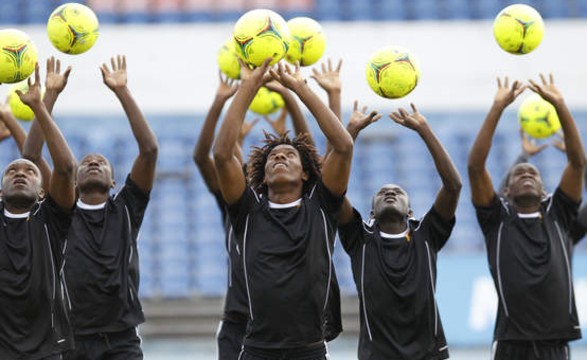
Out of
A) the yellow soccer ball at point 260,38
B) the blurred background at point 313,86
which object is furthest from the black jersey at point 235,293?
the blurred background at point 313,86

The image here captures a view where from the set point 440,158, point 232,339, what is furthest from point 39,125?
point 440,158

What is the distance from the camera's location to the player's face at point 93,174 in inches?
331

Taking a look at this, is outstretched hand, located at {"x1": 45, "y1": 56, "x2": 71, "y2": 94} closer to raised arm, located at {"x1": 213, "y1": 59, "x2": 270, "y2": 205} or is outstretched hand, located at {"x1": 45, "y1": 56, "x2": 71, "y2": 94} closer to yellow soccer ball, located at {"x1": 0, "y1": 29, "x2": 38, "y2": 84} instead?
yellow soccer ball, located at {"x1": 0, "y1": 29, "x2": 38, "y2": 84}

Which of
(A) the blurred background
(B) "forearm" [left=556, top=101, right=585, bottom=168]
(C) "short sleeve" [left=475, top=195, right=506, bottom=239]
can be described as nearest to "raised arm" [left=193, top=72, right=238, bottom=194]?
(C) "short sleeve" [left=475, top=195, right=506, bottom=239]

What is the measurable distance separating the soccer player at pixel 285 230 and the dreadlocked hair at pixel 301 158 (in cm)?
26

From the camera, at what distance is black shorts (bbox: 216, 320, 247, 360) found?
872 cm

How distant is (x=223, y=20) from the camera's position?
1830 cm

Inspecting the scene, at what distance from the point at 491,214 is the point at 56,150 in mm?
3475

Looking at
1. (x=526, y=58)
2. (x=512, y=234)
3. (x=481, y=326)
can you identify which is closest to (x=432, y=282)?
(x=512, y=234)

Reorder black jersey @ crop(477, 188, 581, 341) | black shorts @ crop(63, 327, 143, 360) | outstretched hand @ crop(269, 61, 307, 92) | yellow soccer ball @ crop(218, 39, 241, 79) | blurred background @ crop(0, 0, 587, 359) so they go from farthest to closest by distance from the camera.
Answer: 1. blurred background @ crop(0, 0, 587, 359)
2. yellow soccer ball @ crop(218, 39, 241, 79)
3. black jersey @ crop(477, 188, 581, 341)
4. black shorts @ crop(63, 327, 143, 360)
5. outstretched hand @ crop(269, 61, 307, 92)

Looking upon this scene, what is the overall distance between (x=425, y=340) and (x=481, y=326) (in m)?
6.94

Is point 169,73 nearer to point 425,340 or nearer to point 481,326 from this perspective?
point 481,326

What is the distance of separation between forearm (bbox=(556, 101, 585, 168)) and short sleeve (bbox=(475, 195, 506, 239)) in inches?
25.8

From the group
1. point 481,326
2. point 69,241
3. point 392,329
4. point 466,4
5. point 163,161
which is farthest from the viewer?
point 466,4
